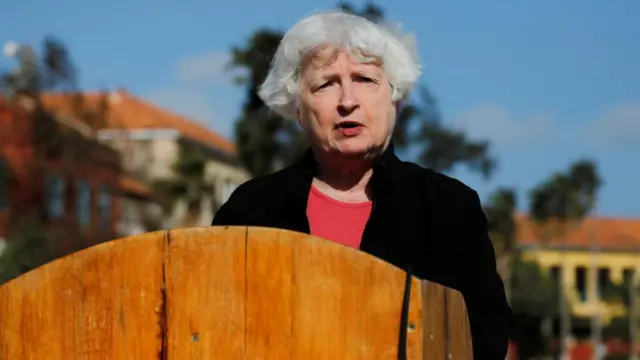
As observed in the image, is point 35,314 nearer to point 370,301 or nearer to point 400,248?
point 370,301

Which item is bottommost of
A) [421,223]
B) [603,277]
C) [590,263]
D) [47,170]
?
[421,223]

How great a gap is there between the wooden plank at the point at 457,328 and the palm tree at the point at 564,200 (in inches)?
3009

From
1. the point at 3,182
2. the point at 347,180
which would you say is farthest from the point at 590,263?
the point at 347,180

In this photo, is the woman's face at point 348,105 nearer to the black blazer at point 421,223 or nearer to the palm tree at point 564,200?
the black blazer at point 421,223

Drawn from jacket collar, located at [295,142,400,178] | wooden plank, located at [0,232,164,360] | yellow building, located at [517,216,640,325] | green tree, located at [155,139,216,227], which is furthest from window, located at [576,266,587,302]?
wooden plank, located at [0,232,164,360]

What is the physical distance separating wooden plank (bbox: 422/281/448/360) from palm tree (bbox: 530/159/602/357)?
251ft

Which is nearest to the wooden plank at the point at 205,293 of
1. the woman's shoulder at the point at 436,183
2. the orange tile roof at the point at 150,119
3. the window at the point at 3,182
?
the woman's shoulder at the point at 436,183

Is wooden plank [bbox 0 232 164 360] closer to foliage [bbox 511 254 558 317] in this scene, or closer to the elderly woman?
the elderly woman

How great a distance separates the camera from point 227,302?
259 centimetres

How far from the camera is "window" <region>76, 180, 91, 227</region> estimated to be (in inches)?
2141

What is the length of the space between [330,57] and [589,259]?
115 m

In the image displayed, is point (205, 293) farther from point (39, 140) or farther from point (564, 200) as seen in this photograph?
point (564, 200)

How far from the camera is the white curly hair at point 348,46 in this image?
10.9 ft

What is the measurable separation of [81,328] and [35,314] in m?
Result: 0.09
